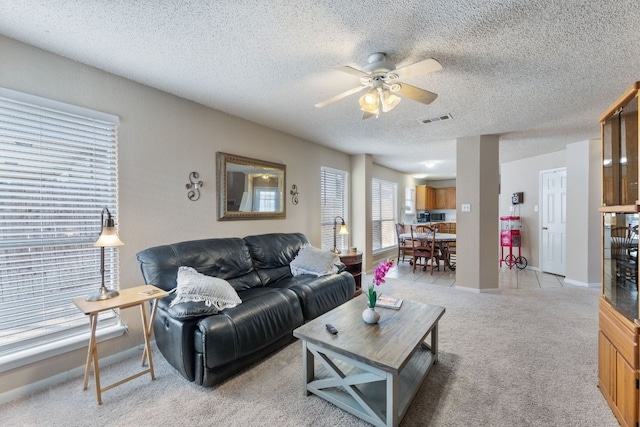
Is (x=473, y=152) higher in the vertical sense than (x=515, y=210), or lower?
higher

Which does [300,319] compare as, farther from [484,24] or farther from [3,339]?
[484,24]

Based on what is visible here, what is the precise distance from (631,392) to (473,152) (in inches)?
138

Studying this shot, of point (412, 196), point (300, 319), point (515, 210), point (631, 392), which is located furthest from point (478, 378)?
point (412, 196)

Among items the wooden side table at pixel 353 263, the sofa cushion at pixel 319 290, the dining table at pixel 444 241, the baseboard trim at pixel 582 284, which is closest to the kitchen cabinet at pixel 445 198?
the dining table at pixel 444 241

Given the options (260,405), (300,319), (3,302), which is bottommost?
(260,405)

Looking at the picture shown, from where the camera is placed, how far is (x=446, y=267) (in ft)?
19.4

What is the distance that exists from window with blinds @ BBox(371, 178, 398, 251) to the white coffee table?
456 centimetres

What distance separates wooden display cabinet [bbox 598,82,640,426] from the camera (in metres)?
1.53

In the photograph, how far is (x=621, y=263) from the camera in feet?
5.73

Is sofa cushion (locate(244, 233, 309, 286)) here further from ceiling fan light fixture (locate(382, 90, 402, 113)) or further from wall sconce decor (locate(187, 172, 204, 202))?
ceiling fan light fixture (locate(382, 90, 402, 113))

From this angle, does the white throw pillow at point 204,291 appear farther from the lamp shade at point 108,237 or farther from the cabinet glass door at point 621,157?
the cabinet glass door at point 621,157

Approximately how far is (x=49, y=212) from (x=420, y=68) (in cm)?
297

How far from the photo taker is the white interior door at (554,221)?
201 inches

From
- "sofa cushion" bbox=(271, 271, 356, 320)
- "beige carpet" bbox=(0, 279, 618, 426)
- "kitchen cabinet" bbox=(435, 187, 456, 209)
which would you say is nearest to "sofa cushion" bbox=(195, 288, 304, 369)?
"sofa cushion" bbox=(271, 271, 356, 320)
